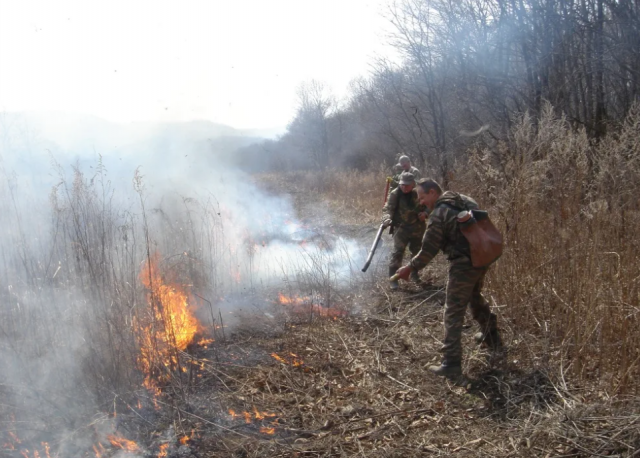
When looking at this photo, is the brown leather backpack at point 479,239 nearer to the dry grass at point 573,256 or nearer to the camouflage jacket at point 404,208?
the dry grass at point 573,256

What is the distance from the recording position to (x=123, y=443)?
316 centimetres

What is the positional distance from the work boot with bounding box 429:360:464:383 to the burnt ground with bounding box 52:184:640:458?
65mm

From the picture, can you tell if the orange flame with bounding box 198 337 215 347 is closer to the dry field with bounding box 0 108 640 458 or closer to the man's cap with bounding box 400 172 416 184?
the dry field with bounding box 0 108 640 458

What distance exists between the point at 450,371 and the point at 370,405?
0.87 m

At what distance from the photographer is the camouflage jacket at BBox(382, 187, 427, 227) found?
6.85 meters

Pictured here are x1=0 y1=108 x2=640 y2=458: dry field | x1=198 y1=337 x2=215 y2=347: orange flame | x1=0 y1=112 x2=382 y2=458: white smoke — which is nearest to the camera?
x1=0 y1=108 x2=640 y2=458: dry field

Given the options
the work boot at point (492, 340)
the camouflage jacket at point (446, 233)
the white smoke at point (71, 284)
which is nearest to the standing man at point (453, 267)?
the camouflage jacket at point (446, 233)

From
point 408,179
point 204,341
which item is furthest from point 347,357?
point 408,179

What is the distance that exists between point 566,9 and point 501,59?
1640mm

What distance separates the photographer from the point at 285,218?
1368 centimetres

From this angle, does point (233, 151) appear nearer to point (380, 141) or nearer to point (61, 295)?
point (380, 141)

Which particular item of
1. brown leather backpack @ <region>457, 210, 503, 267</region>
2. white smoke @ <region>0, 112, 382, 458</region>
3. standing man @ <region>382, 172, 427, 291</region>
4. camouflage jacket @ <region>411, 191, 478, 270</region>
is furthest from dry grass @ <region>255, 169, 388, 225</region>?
brown leather backpack @ <region>457, 210, 503, 267</region>

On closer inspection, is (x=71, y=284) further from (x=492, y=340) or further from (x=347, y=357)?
(x=492, y=340)

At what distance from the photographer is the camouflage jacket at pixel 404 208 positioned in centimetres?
685
